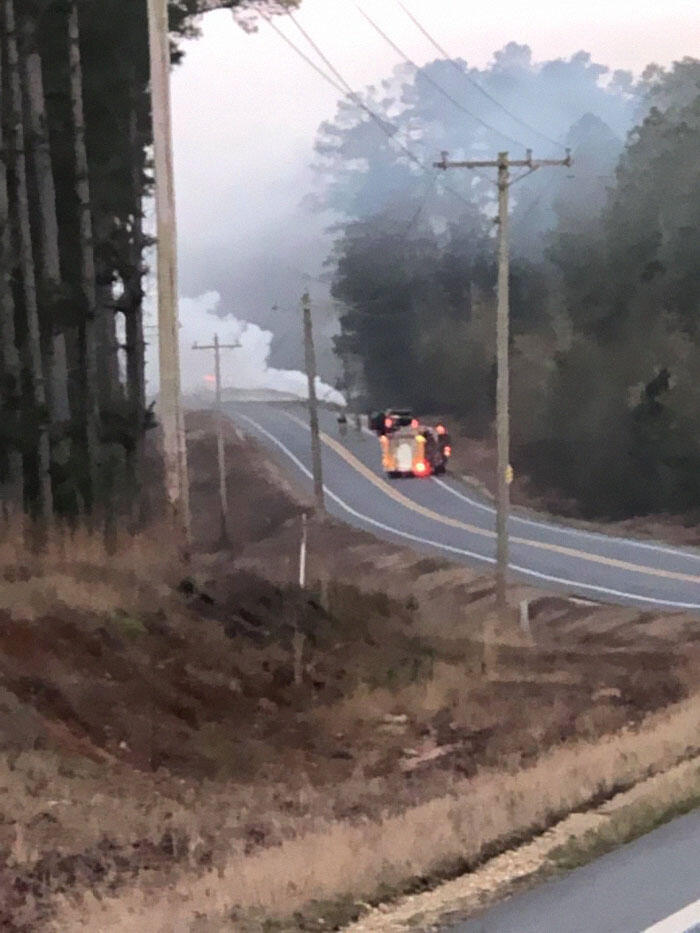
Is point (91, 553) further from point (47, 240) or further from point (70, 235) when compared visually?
point (70, 235)

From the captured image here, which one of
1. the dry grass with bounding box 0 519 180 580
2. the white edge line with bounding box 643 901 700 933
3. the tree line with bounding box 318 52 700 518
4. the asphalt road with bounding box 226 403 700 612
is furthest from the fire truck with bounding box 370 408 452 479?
the white edge line with bounding box 643 901 700 933

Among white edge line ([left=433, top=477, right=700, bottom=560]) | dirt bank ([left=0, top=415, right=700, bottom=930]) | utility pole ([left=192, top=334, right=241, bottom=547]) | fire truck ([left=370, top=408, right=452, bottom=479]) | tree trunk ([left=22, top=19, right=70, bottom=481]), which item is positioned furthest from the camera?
fire truck ([left=370, top=408, right=452, bottom=479])

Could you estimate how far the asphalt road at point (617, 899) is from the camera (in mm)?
5125

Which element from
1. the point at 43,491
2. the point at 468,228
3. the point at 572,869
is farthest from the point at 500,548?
the point at 468,228

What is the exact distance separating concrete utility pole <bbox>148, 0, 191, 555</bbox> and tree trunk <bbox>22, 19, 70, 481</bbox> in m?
9.20

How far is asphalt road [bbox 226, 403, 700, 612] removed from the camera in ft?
103

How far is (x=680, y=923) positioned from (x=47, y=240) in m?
19.3

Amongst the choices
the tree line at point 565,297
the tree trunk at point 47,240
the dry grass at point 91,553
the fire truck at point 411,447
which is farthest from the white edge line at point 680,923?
the fire truck at point 411,447

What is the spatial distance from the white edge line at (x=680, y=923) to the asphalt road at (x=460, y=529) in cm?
2267

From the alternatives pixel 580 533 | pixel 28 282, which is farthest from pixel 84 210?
pixel 580 533

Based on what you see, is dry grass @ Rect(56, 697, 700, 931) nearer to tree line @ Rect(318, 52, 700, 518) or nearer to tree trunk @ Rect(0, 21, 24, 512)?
tree trunk @ Rect(0, 21, 24, 512)

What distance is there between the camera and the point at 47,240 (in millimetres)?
22344

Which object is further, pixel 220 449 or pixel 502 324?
pixel 220 449

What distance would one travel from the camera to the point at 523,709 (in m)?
12.7
